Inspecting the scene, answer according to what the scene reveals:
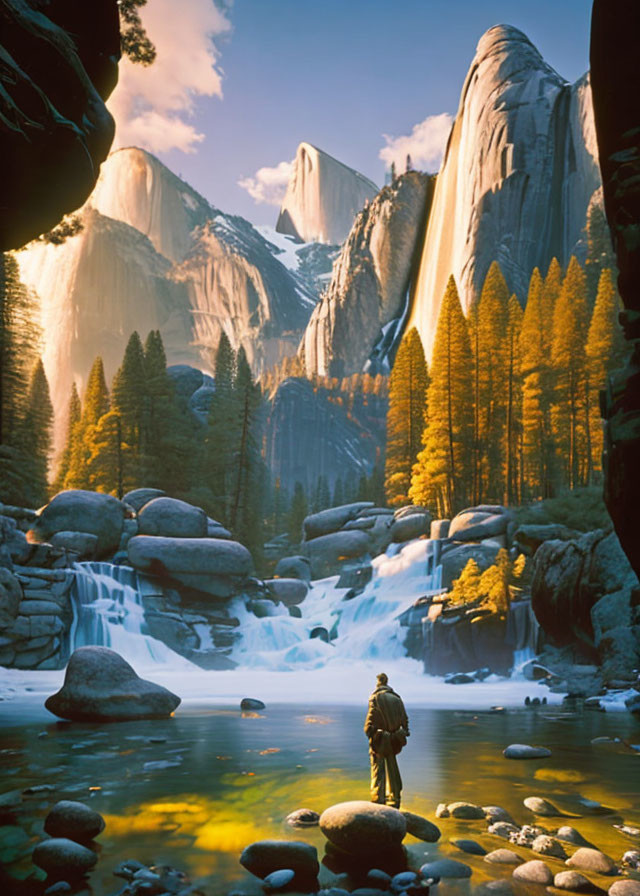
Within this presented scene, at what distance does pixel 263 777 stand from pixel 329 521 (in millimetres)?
37883

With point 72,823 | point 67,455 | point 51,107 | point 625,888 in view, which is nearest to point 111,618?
point 72,823

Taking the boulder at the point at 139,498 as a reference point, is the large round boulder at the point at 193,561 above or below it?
below

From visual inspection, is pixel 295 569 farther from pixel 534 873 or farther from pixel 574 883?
pixel 574 883

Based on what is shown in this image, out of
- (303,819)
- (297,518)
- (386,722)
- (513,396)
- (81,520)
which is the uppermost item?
(513,396)

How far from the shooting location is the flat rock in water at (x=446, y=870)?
5.82 m

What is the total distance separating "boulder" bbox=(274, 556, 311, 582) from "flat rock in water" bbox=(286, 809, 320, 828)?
36.2 m

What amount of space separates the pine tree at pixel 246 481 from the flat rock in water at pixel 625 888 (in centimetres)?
3901

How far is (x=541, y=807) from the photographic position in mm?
7938

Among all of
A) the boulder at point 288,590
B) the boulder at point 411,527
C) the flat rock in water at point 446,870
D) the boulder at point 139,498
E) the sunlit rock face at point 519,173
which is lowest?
the flat rock in water at point 446,870

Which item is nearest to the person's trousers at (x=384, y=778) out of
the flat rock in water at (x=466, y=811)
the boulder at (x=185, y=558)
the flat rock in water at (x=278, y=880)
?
the flat rock in water at (x=466, y=811)

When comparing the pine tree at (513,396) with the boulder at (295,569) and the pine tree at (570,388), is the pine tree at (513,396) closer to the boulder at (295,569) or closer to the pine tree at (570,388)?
the pine tree at (570,388)

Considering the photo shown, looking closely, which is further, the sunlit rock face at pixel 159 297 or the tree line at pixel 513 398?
the sunlit rock face at pixel 159 297

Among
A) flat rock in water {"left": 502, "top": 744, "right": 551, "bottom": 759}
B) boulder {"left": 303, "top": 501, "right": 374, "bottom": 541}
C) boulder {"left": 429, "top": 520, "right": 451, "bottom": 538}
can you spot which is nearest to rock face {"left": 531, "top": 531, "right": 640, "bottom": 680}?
flat rock in water {"left": 502, "top": 744, "right": 551, "bottom": 759}

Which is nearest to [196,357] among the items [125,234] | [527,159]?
[125,234]
